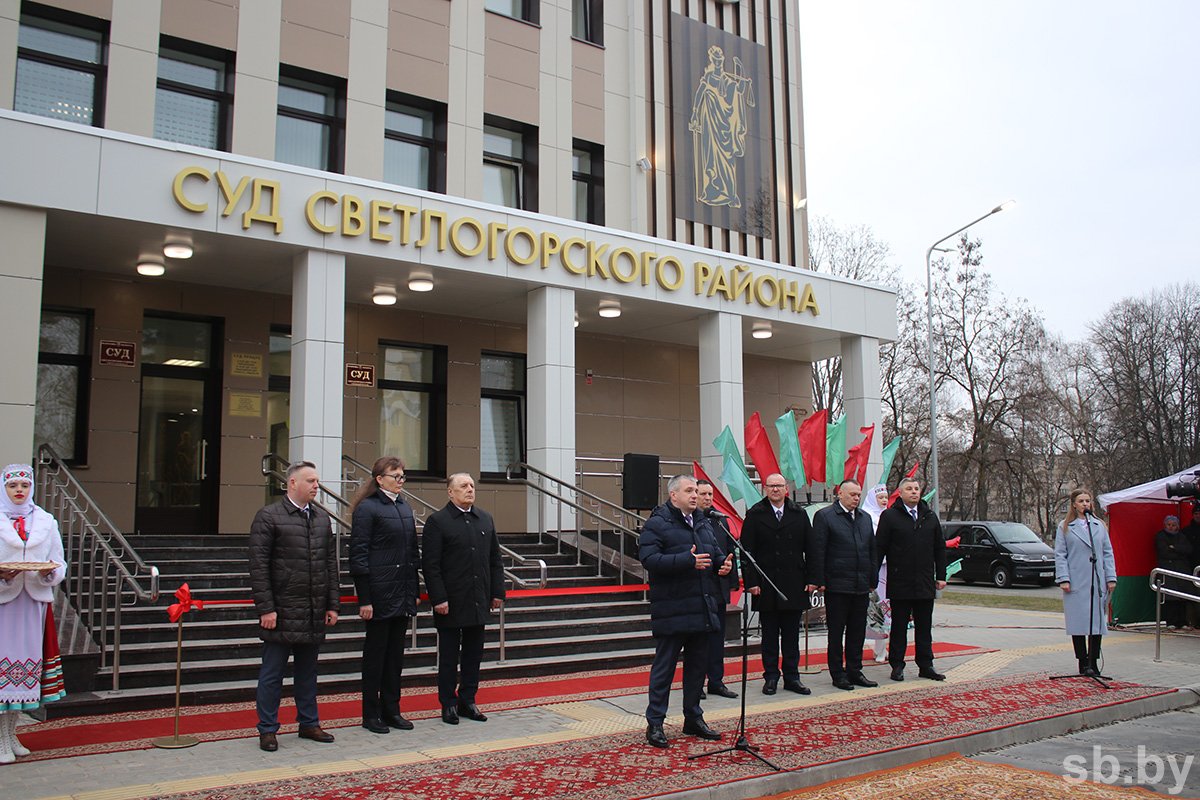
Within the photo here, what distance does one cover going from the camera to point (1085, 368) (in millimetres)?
47406

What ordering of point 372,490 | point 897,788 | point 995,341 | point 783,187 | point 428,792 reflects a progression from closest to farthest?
point 428,792 < point 897,788 < point 372,490 < point 783,187 < point 995,341

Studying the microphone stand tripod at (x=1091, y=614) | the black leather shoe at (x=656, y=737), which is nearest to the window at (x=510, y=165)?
the microphone stand tripod at (x=1091, y=614)

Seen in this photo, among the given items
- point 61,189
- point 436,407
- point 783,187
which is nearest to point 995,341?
point 783,187

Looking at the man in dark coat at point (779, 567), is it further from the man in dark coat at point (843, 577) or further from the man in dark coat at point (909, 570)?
the man in dark coat at point (909, 570)

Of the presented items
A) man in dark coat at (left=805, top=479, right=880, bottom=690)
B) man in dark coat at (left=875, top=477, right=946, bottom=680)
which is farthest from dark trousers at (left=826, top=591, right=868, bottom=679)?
man in dark coat at (left=875, top=477, right=946, bottom=680)

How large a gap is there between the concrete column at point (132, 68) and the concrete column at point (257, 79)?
3.61ft

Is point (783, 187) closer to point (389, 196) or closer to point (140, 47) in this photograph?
point (389, 196)

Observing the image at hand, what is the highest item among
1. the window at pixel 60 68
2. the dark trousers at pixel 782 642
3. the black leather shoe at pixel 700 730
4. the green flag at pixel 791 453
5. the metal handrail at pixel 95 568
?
the window at pixel 60 68

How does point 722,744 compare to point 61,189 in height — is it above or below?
below

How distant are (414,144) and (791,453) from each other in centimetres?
772

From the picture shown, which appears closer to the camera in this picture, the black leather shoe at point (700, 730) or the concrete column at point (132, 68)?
the black leather shoe at point (700, 730)

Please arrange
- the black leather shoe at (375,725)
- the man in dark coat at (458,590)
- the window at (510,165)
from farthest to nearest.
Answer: the window at (510,165) < the man in dark coat at (458,590) < the black leather shoe at (375,725)

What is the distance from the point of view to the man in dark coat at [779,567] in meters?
8.89

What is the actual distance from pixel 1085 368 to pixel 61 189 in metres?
46.6
